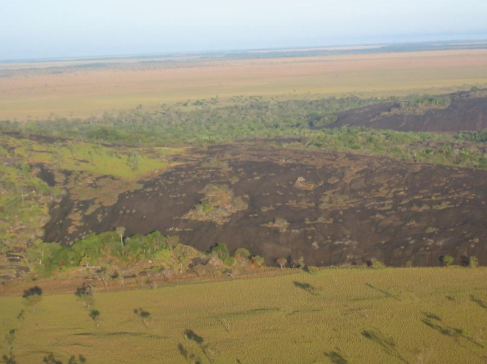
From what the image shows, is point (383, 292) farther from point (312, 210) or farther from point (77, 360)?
point (77, 360)

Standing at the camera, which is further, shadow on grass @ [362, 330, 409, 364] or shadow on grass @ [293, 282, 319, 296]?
shadow on grass @ [293, 282, 319, 296]

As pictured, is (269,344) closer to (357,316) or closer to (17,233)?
(357,316)

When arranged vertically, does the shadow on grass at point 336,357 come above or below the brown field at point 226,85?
below

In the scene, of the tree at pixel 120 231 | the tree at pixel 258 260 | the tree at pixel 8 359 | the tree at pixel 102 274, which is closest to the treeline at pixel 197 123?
the tree at pixel 120 231

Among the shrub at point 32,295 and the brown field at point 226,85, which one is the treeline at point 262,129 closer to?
the brown field at point 226,85

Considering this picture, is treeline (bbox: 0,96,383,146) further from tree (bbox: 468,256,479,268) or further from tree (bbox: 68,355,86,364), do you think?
tree (bbox: 68,355,86,364)

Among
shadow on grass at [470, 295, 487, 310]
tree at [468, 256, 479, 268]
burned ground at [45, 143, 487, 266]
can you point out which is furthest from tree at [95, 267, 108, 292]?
tree at [468, 256, 479, 268]
